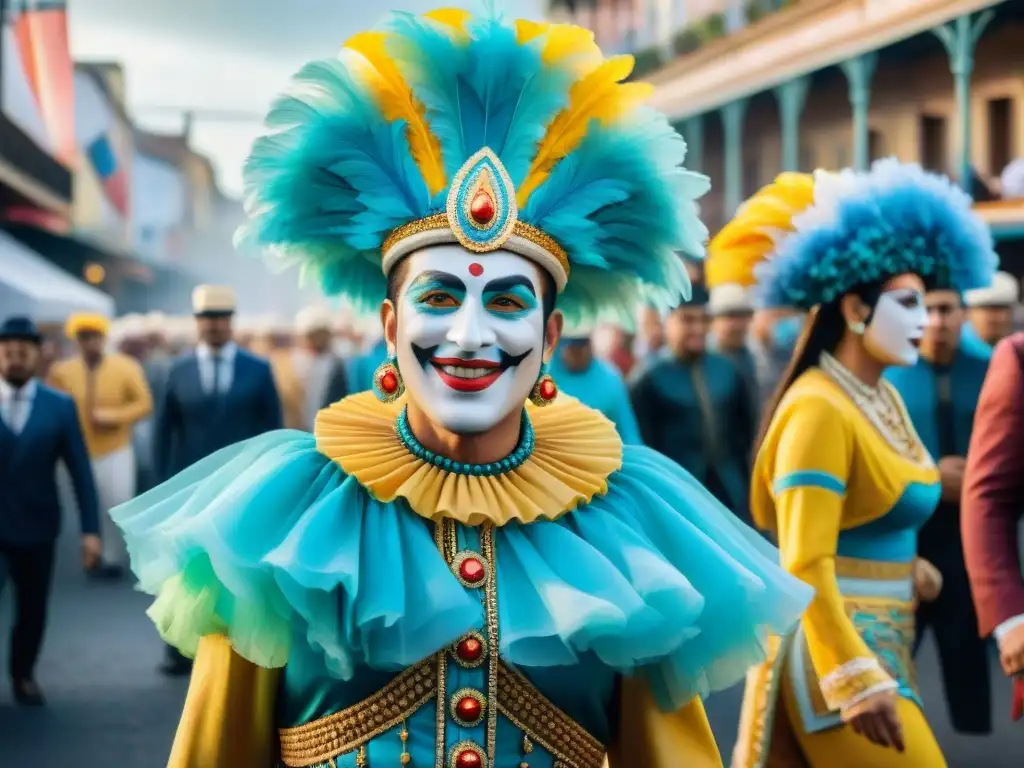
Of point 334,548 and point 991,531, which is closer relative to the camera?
point 334,548

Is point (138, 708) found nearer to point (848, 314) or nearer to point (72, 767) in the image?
point (72, 767)

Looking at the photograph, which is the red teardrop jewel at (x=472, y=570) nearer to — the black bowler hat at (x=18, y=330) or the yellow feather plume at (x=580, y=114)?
the yellow feather plume at (x=580, y=114)

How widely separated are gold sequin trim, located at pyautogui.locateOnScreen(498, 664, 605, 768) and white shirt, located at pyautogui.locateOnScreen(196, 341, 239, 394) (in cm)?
625

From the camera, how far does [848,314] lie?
4.98 m

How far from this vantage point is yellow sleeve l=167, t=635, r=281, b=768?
2902 mm

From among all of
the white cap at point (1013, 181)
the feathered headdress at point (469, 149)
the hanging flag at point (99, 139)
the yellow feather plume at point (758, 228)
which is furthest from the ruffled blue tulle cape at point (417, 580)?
the hanging flag at point (99, 139)

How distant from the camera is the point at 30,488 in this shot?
8562 millimetres

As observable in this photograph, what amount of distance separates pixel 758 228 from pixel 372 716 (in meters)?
2.75

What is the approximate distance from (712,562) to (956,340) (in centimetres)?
520

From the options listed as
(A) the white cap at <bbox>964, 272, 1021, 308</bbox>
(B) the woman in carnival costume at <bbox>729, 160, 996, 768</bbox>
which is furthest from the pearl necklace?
(A) the white cap at <bbox>964, 272, 1021, 308</bbox>

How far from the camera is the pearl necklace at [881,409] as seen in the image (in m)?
4.76

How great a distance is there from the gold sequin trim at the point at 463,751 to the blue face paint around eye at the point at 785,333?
10006 mm

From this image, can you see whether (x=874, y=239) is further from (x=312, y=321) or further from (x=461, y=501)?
(x=312, y=321)

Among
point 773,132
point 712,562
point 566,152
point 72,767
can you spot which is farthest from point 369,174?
point 773,132
